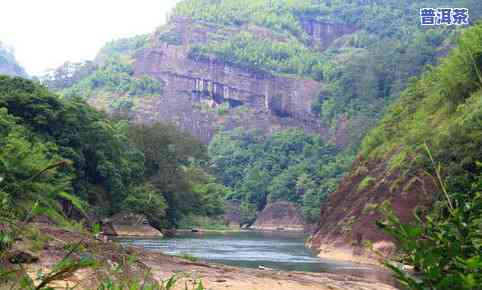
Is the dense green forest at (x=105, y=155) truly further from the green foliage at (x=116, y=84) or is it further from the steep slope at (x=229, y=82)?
the green foliage at (x=116, y=84)

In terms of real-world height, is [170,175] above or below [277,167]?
above

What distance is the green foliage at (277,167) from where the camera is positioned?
397ft

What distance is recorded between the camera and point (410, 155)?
46.2 meters

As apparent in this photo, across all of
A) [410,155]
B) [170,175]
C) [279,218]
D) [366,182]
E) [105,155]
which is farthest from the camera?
[279,218]

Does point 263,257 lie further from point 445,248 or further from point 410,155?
point 445,248

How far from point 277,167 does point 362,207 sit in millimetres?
92224

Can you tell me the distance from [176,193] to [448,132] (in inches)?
1577

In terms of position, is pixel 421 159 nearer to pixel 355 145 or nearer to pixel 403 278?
pixel 403 278

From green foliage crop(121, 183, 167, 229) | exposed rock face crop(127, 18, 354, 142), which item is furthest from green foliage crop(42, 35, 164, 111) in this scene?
green foliage crop(121, 183, 167, 229)

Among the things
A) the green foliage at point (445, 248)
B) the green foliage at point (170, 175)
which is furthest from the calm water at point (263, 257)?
the green foliage at point (170, 175)

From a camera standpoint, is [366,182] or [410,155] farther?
[366,182]

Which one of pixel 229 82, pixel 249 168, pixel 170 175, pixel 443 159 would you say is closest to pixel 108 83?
pixel 229 82

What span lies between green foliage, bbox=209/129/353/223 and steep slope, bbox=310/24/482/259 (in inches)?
1757

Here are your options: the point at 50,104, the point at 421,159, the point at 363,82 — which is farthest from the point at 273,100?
the point at 421,159
